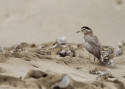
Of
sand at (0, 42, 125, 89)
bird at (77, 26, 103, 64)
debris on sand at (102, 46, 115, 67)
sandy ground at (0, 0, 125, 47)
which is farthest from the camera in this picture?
sandy ground at (0, 0, 125, 47)

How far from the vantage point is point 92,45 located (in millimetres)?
8539

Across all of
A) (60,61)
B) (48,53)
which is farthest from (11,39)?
(60,61)

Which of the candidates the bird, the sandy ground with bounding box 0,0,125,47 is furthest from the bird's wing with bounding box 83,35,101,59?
the sandy ground with bounding box 0,0,125,47

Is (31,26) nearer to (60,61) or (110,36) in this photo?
(110,36)

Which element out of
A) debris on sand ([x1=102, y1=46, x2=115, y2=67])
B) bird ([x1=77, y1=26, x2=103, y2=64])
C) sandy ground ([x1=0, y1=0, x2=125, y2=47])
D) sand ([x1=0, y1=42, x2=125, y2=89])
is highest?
sandy ground ([x1=0, y1=0, x2=125, y2=47])

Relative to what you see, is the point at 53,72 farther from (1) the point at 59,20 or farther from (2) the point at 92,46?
(1) the point at 59,20

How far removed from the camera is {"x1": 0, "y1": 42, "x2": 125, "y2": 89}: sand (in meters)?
5.33

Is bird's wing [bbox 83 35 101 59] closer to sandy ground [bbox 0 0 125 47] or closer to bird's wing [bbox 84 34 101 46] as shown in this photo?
bird's wing [bbox 84 34 101 46]

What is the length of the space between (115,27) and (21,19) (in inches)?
113

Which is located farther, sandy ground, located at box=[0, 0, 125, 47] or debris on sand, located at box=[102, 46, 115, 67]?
sandy ground, located at box=[0, 0, 125, 47]

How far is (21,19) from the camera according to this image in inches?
605

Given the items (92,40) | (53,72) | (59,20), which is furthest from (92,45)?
(59,20)

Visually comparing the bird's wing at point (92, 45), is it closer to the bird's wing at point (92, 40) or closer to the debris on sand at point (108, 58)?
Result: the bird's wing at point (92, 40)

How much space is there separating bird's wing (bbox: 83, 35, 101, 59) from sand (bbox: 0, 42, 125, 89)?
0.21 metres
